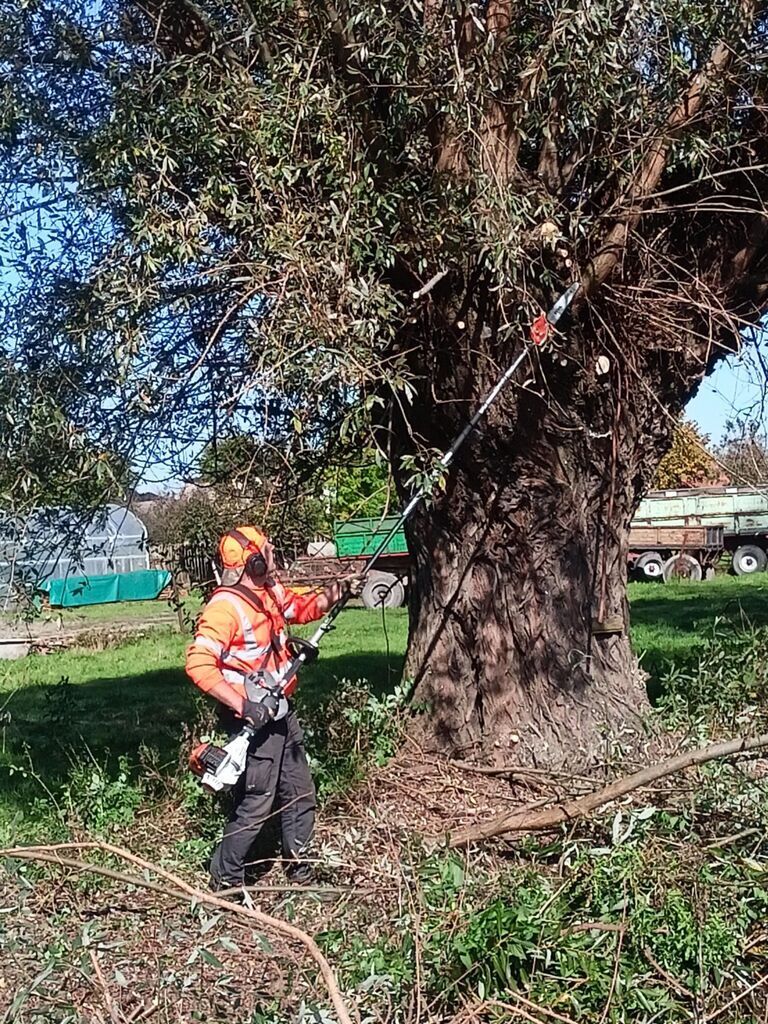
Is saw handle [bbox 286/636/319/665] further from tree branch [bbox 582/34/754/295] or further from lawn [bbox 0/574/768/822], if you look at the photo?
tree branch [bbox 582/34/754/295]

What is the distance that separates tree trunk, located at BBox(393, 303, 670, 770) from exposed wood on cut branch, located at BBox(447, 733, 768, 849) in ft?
5.14

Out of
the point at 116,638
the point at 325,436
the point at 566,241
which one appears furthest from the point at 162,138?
the point at 116,638

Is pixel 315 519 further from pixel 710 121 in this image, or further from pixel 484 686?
pixel 710 121

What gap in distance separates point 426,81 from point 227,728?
321 cm

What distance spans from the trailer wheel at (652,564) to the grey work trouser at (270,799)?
2078cm

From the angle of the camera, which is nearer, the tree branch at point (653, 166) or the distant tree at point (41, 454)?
the distant tree at point (41, 454)

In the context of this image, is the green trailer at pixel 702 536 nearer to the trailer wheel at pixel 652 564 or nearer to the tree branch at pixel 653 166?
the trailer wheel at pixel 652 564

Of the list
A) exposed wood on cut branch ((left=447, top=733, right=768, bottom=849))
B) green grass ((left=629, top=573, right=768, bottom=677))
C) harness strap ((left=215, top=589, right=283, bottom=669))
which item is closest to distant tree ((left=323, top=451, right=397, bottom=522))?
harness strap ((left=215, top=589, right=283, bottom=669))

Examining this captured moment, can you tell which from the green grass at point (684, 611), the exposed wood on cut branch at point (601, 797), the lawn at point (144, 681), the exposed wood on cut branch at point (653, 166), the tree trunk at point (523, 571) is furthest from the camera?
the green grass at point (684, 611)

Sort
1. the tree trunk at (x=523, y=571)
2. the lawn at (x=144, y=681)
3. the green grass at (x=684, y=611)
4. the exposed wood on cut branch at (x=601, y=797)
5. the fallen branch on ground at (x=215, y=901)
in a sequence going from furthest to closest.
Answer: the green grass at (x=684, y=611)
the lawn at (x=144, y=681)
the tree trunk at (x=523, y=571)
the exposed wood on cut branch at (x=601, y=797)
the fallen branch on ground at (x=215, y=901)

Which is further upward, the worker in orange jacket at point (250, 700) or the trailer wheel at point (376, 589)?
the worker in orange jacket at point (250, 700)

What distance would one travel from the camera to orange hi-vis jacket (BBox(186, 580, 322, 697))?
5395mm

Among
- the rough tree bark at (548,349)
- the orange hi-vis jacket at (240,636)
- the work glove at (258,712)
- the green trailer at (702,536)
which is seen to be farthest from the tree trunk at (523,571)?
the green trailer at (702,536)

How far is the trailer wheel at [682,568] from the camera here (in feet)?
82.6
